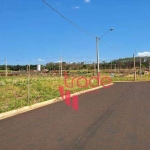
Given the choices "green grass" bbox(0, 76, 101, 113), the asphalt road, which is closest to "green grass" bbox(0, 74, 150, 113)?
"green grass" bbox(0, 76, 101, 113)

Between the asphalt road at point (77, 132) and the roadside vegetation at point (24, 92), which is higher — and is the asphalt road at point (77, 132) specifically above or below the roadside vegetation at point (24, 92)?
below

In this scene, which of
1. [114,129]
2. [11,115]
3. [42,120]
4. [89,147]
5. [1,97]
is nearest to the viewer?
[89,147]

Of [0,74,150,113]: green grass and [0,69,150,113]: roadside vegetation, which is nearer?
[0,74,150,113]: green grass

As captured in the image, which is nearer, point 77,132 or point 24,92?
point 77,132

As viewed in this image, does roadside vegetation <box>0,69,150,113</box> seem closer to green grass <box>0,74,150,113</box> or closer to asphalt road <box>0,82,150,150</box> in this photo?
green grass <box>0,74,150,113</box>

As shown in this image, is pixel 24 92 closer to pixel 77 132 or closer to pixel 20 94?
pixel 20 94

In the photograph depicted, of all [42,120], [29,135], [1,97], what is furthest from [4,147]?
[1,97]

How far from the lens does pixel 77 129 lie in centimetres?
676

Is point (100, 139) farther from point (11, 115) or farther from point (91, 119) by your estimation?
point (11, 115)

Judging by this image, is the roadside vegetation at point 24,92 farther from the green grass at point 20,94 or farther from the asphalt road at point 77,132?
the asphalt road at point 77,132

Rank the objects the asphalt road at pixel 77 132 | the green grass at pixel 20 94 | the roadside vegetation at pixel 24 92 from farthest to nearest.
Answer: the roadside vegetation at pixel 24 92 → the green grass at pixel 20 94 → the asphalt road at pixel 77 132

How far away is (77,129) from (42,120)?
1825 mm

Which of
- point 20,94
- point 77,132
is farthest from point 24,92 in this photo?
point 77,132

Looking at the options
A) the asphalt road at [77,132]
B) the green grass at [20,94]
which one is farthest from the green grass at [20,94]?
the asphalt road at [77,132]
